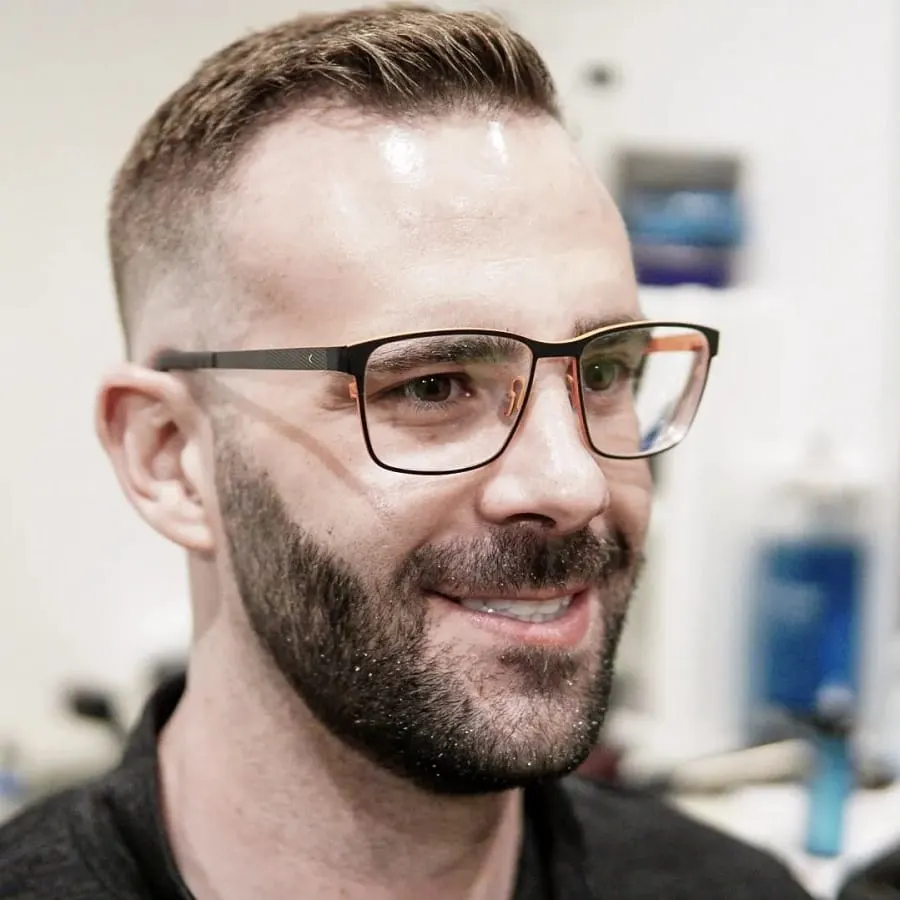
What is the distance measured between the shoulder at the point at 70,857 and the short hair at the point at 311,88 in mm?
461

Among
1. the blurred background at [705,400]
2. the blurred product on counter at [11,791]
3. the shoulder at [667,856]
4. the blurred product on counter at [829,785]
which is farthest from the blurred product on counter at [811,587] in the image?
the blurred product on counter at [11,791]

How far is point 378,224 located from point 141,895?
0.57 metres

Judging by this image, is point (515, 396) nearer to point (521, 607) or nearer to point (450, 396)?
point (450, 396)

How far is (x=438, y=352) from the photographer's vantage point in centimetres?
72

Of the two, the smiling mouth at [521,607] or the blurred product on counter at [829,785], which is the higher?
the smiling mouth at [521,607]

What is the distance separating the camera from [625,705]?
5.58 feet

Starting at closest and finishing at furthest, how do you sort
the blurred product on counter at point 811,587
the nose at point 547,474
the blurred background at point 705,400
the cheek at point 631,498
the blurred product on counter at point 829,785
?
1. the nose at point 547,474
2. the cheek at point 631,498
3. the blurred product on counter at point 829,785
4. the blurred background at point 705,400
5. the blurred product on counter at point 811,587

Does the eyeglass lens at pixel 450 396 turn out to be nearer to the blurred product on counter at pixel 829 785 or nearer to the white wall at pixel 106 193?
the blurred product on counter at pixel 829 785

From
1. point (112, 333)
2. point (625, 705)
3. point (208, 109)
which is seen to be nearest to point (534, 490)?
point (208, 109)

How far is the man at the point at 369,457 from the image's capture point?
73 cm

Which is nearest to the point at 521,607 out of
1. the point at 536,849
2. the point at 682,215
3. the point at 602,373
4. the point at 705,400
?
Answer: the point at 602,373

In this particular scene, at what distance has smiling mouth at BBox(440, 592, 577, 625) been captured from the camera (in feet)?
2.43

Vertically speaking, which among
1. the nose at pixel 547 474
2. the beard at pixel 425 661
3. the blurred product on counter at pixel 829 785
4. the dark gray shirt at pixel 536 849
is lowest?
the blurred product on counter at pixel 829 785

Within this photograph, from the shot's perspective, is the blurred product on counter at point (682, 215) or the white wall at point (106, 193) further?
the blurred product on counter at point (682, 215)
